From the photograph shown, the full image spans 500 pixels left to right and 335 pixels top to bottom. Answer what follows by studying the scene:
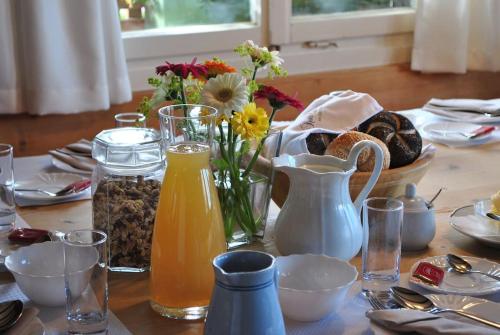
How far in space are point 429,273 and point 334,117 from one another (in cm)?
44

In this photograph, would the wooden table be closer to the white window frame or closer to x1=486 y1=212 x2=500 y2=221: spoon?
x1=486 y1=212 x2=500 y2=221: spoon

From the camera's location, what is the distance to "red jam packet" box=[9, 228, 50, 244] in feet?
4.09

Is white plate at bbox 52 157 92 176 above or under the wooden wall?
above

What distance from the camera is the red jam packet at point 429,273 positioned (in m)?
1.12

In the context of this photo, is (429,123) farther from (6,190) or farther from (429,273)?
(6,190)

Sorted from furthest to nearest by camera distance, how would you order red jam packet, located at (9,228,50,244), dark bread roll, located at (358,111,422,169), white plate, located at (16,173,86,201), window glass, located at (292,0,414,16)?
window glass, located at (292,0,414,16) < white plate, located at (16,173,86,201) < dark bread roll, located at (358,111,422,169) < red jam packet, located at (9,228,50,244)

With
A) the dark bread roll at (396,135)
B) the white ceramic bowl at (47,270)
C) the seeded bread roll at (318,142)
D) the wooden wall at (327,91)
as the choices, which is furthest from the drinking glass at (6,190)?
the wooden wall at (327,91)

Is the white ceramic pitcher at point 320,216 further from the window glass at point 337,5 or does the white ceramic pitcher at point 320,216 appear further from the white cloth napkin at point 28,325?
the window glass at point 337,5

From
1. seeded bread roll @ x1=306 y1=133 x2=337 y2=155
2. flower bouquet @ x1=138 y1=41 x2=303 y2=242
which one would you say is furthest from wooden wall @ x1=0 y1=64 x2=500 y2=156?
flower bouquet @ x1=138 y1=41 x2=303 y2=242

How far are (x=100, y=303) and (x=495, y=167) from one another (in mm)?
1036

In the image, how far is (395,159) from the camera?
1.37m

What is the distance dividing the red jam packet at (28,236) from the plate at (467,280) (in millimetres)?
567

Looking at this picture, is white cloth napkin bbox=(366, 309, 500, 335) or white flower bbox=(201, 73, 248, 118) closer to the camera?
white cloth napkin bbox=(366, 309, 500, 335)

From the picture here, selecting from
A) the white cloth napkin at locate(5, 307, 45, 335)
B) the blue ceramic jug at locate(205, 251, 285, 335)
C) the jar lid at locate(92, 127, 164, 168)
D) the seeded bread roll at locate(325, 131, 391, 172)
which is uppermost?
the jar lid at locate(92, 127, 164, 168)
